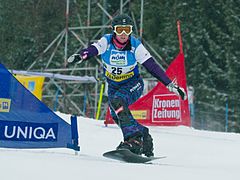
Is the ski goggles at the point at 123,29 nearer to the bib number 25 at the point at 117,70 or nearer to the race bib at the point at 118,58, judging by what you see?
the race bib at the point at 118,58

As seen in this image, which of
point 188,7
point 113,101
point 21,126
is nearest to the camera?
point 21,126

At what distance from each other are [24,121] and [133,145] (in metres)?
1.19

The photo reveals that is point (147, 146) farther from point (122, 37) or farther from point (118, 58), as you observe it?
point (122, 37)

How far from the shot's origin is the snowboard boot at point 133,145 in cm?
695

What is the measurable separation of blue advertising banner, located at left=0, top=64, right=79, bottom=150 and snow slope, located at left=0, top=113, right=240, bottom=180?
0.15 m

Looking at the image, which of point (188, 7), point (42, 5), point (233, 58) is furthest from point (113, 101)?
point (42, 5)

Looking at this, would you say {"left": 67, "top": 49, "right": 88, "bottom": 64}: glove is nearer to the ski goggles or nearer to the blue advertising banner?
the ski goggles

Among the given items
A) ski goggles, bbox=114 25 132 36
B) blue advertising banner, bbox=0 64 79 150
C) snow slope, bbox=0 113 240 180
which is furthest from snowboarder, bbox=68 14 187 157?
blue advertising banner, bbox=0 64 79 150

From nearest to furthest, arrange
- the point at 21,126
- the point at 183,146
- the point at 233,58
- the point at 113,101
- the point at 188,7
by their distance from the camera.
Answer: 1. the point at 21,126
2. the point at 113,101
3. the point at 183,146
4. the point at 233,58
5. the point at 188,7

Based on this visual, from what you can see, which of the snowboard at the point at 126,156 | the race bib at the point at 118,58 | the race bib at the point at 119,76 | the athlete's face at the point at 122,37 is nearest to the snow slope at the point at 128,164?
the snowboard at the point at 126,156

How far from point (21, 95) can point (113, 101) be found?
1.02 metres

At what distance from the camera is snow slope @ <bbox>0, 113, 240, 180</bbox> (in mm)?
5035

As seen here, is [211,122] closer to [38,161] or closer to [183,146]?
[183,146]

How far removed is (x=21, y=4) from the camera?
109 feet
